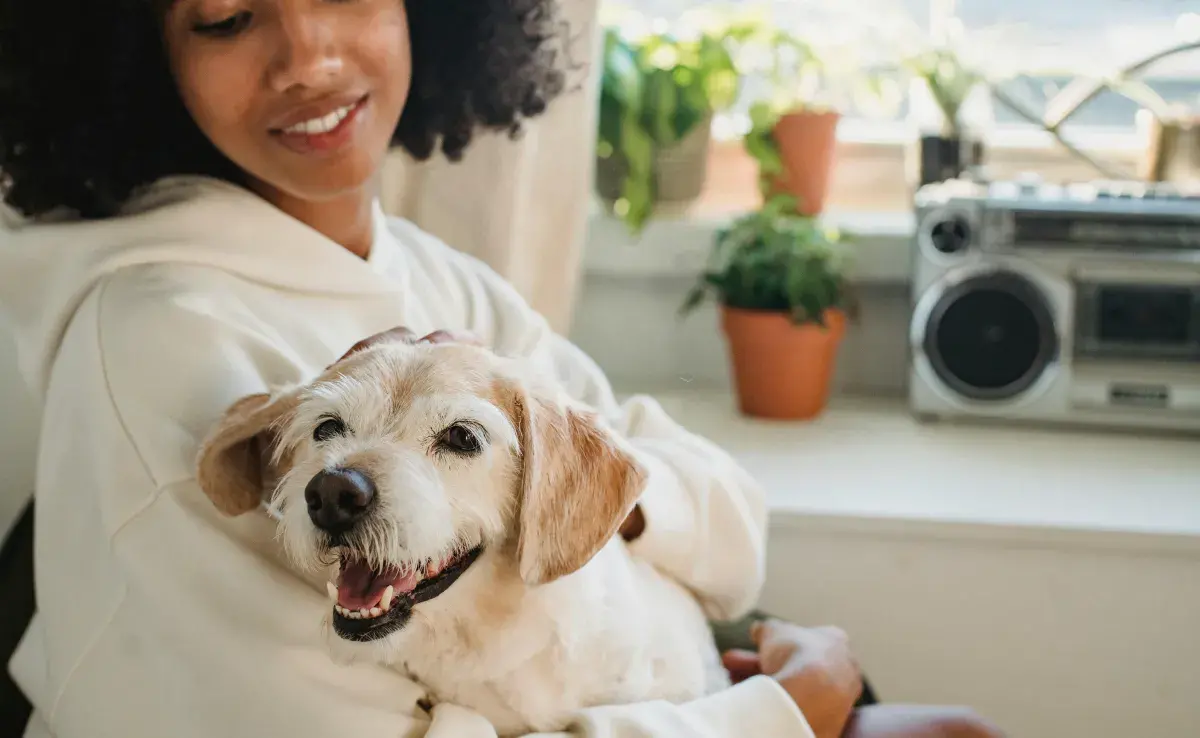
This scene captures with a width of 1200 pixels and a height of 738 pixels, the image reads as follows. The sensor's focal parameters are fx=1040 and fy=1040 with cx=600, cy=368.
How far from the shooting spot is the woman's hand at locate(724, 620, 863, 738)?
2.92 ft

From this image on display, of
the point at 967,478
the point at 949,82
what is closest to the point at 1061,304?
the point at 967,478

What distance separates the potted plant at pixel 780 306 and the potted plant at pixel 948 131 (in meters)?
0.21

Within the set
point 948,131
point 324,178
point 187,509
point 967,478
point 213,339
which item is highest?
point 948,131

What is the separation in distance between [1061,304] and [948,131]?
38cm

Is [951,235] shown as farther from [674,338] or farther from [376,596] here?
[376,596]

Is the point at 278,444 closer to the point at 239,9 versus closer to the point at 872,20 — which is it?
the point at 239,9

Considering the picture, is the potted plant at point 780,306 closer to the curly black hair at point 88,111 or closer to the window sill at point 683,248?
the window sill at point 683,248

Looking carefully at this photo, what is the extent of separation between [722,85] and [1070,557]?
92 cm

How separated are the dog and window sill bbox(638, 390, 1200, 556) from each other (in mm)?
556

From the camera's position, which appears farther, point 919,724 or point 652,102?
point 652,102

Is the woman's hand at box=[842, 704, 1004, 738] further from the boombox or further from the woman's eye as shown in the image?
the woman's eye

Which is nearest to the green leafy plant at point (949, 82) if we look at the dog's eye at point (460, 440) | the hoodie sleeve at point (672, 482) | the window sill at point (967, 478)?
the window sill at point (967, 478)

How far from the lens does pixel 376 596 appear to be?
0.64 metres

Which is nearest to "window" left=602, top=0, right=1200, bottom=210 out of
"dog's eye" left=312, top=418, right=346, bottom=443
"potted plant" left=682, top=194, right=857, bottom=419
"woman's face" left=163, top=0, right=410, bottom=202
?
"potted plant" left=682, top=194, right=857, bottom=419
